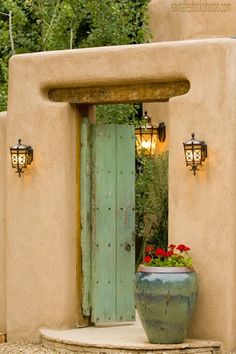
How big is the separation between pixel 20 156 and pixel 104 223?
3.88ft

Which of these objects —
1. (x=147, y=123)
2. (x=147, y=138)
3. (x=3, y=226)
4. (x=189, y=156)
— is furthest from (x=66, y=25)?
(x=189, y=156)

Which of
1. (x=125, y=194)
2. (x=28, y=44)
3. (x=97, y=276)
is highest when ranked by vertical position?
(x=28, y=44)

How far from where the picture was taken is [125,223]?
1262cm

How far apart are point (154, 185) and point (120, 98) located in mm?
3893

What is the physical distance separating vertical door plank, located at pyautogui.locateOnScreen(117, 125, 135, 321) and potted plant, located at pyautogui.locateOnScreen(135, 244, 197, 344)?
4.65 feet

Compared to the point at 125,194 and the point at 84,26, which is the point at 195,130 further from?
the point at 84,26

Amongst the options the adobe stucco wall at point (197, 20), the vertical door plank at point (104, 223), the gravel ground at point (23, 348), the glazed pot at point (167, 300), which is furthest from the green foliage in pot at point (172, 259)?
the adobe stucco wall at point (197, 20)

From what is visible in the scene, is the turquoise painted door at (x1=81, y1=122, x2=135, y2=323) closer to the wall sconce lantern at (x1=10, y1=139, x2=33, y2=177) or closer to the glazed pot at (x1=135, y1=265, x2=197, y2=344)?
the wall sconce lantern at (x1=10, y1=139, x2=33, y2=177)

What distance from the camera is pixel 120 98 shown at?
12.1 m

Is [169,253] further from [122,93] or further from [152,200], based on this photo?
[152,200]

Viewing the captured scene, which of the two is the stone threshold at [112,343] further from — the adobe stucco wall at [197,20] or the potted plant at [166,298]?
the adobe stucco wall at [197,20]

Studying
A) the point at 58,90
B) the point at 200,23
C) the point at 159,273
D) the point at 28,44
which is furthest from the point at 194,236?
the point at 28,44

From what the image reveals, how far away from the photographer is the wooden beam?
38.8 ft

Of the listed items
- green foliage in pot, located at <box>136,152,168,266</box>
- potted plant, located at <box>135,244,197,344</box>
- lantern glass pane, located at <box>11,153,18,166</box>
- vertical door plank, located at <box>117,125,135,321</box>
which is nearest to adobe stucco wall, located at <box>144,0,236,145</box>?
green foliage in pot, located at <box>136,152,168,266</box>
